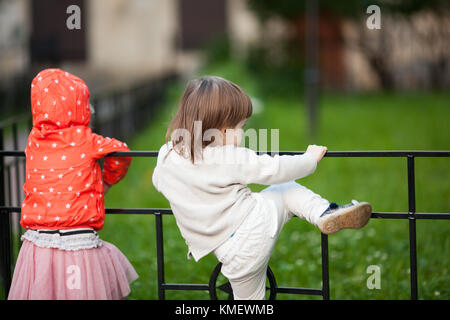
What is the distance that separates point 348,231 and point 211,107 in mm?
3558

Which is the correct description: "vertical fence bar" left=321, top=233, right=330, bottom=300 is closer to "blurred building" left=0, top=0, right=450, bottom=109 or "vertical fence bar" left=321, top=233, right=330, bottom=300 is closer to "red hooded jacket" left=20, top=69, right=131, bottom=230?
"red hooded jacket" left=20, top=69, right=131, bottom=230

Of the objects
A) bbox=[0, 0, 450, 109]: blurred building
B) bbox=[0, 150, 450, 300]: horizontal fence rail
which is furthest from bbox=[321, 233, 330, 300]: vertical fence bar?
bbox=[0, 0, 450, 109]: blurred building

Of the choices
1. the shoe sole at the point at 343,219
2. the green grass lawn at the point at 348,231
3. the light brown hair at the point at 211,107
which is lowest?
the green grass lawn at the point at 348,231

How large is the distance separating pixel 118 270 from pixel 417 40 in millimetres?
16912

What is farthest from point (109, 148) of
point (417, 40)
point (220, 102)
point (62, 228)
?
point (417, 40)

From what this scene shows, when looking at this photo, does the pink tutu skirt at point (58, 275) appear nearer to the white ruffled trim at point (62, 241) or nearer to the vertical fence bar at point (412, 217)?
the white ruffled trim at point (62, 241)

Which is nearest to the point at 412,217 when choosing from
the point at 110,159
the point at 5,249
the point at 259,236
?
the point at 259,236

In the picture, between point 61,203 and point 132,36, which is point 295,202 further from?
point 132,36

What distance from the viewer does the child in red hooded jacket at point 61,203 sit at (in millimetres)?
2875

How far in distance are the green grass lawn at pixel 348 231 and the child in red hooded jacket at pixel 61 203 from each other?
1.57 ft

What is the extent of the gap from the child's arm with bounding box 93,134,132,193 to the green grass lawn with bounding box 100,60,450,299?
0.27 m

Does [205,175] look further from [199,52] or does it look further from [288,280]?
[199,52]

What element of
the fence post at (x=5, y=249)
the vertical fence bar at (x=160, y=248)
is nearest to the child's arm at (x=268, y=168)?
the vertical fence bar at (x=160, y=248)

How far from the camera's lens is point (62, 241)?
2.89 meters
